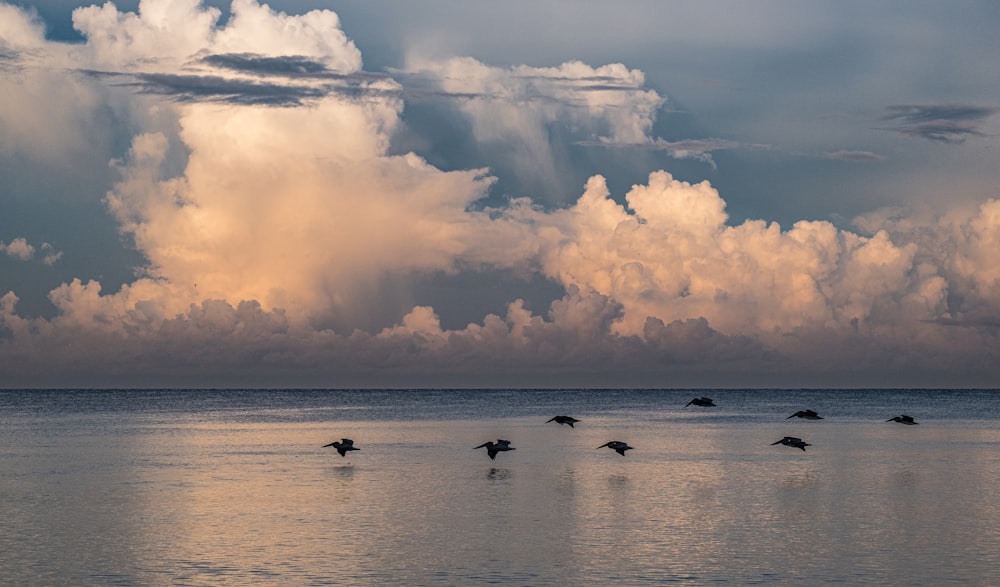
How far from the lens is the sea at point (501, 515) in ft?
96.3

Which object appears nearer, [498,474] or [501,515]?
[501,515]

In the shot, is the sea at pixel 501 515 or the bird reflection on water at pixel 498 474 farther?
the bird reflection on water at pixel 498 474

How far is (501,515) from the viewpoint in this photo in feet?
129

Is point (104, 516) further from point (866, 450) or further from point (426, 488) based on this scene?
point (866, 450)

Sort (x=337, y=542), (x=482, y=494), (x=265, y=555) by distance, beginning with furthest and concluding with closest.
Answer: (x=482, y=494), (x=337, y=542), (x=265, y=555)

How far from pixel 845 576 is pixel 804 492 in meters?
17.2

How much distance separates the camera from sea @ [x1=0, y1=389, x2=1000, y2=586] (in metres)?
29.3

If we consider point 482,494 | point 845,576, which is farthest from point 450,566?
point 482,494

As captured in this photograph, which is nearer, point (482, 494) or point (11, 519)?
point (11, 519)

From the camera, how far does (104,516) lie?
128ft

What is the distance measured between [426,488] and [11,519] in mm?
15468

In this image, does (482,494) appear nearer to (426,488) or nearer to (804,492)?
(426,488)

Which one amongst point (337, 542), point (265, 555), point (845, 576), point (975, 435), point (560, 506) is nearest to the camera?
point (845, 576)

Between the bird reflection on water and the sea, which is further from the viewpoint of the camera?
the bird reflection on water
